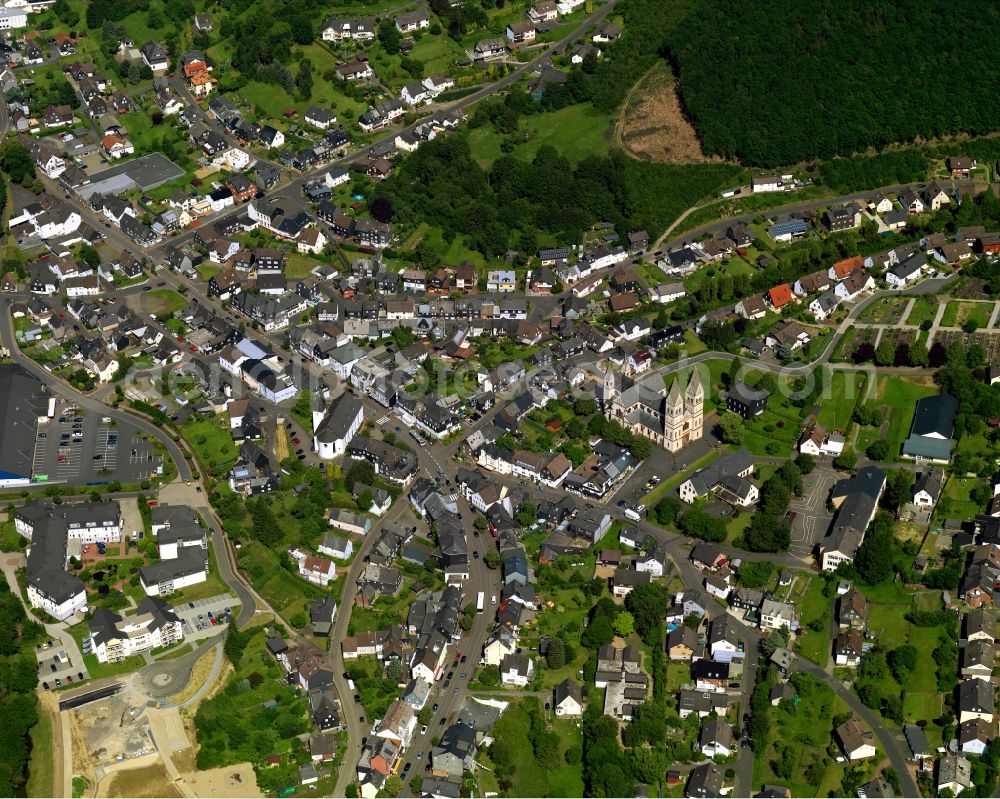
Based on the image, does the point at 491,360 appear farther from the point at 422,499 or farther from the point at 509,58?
the point at 509,58

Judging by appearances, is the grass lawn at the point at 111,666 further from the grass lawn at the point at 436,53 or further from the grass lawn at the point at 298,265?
the grass lawn at the point at 436,53

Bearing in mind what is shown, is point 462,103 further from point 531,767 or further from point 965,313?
point 531,767

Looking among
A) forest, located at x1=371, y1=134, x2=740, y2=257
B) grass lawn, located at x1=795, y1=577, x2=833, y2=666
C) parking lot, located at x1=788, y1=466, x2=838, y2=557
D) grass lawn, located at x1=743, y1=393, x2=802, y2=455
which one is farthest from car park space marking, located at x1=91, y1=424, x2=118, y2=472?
grass lawn, located at x1=795, y1=577, x2=833, y2=666

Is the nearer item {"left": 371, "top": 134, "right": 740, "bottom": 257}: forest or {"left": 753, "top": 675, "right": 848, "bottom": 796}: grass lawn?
{"left": 753, "top": 675, "right": 848, "bottom": 796}: grass lawn

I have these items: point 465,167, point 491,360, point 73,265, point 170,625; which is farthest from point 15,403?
point 465,167

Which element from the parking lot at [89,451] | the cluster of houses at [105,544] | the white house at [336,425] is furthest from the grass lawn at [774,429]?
the parking lot at [89,451]

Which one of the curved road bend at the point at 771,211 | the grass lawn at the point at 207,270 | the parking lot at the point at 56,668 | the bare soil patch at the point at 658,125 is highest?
the bare soil patch at the point at 658,125

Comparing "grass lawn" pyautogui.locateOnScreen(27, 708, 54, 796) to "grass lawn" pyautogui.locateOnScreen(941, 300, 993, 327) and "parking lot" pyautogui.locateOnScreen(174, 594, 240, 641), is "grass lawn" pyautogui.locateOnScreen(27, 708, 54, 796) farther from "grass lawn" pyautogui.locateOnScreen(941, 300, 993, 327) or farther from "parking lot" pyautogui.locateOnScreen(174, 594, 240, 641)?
"grass lawn" pyautogui.locateOnScreen(941, 300, 993, 327)
